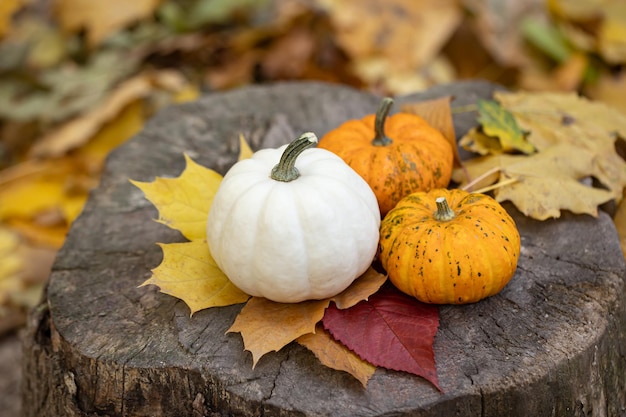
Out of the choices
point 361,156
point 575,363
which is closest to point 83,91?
point 361,156

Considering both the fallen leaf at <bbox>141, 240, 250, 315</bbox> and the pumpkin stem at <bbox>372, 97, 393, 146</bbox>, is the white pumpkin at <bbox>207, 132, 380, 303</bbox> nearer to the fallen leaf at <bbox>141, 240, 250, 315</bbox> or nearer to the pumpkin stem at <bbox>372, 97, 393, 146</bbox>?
the fallen leaf at <bbox>141, 240, 250, 315</bbox>

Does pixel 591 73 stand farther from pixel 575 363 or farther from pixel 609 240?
pixel 575 363

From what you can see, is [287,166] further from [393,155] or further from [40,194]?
[40,194]

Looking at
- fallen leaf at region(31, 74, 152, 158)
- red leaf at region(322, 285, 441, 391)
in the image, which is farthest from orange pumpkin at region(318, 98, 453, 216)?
fallen leaf at region(31, 74, 152, 158)

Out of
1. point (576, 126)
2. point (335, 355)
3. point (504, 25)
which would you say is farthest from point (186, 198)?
point (504, 25)

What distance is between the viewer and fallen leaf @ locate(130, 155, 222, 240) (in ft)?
6.61

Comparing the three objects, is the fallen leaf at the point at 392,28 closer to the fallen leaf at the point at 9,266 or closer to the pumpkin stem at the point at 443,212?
the fallen leaf at the point at 9,266

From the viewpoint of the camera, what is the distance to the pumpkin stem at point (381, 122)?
1979 millimetres

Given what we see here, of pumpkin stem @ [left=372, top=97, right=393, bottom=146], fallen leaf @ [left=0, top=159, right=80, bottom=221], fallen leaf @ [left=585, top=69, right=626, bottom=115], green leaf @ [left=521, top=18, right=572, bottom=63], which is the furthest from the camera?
green leaf @ [left=521, top=18, right=572, bottom=63]

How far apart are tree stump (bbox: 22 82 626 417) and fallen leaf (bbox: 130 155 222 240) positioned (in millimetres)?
172

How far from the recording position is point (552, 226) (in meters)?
2.10

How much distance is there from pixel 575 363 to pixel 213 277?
95 centimetres

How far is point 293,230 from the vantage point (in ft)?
5.44

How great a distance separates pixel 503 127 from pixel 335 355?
1064 millimetres
